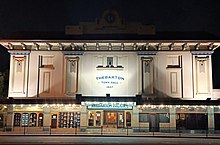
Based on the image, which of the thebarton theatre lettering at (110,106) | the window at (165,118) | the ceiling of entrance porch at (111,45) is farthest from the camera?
the ceiling of entrance porch at (111,45)

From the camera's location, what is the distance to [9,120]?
124 ft

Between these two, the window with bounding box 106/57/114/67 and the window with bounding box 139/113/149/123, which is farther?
the window with bounding box 106/57/114/67

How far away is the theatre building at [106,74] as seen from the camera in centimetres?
3822

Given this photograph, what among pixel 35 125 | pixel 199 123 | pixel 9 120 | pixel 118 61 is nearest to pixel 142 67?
pixel 118 61

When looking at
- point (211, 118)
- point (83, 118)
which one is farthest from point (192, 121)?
point (83, 118)

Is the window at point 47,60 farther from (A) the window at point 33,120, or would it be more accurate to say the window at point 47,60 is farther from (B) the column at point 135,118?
(B) the column at point 135,118

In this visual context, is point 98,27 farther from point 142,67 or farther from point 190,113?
point 190,113

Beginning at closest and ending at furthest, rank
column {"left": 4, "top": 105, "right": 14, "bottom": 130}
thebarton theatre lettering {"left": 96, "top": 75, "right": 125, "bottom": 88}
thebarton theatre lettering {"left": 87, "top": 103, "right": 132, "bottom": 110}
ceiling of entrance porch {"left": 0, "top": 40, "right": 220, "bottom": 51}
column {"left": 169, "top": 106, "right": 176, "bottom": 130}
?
1. thebarton theatre lettering {"left": 87, "top": 103, "right": 132, "bottom": 110}
2. column {"left": 4, "top": 105, "right": 14, "bottom": 130}
3. column {"left": 169, "top": 106, "right": 176, "bottom": 130}
4. ceiling of entrance porch {"left": 0, "top": 40, "right": 220, "bottom": 51}
5. thebarton theatre lettering {"left": 96, "top": 75, "right": 125, "bottom": 88}

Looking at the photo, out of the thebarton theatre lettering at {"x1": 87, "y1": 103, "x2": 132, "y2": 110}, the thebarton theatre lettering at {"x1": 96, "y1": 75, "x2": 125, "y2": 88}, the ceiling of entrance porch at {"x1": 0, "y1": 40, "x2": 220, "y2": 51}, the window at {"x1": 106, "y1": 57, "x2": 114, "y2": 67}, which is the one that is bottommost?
the thebarton theatre lettering at {"x1": 87, "y1": 103, "x2": 132, "y2": 110}

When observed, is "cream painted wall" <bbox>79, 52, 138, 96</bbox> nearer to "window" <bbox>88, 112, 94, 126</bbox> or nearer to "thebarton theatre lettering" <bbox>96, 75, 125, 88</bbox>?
"thebarton theatre lettering" <bbox>96, 75, 125, 88</bbox>

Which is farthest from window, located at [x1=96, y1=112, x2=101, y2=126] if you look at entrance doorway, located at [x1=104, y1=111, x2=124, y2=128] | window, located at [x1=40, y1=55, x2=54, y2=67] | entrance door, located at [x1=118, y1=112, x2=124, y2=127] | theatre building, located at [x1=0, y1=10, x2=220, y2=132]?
window, located at [x1=40, y1=55, x2=54, y2=67]

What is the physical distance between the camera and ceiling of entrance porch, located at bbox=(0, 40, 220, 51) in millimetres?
39125

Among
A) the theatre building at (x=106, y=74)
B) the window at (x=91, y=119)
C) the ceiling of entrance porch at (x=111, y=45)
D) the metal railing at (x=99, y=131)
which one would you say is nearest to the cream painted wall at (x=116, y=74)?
the theatre building at (x=106, y=74)

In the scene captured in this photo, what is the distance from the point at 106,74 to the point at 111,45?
3809mm
